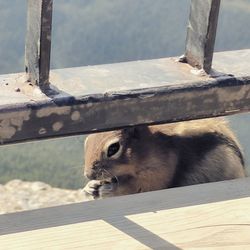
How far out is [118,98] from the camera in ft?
4.42

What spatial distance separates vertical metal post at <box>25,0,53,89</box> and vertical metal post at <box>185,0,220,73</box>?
1.05ft

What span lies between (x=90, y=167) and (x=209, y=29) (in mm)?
1474

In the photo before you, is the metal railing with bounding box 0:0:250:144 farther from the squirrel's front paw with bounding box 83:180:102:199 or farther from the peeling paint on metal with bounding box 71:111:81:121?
the squirrel's front paw with bounding box 83:180:102:199

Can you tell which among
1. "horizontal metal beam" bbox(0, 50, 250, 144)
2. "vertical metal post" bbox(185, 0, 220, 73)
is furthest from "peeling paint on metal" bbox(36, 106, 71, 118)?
"vertical metal post" bbox(185, 0, 220, 73)

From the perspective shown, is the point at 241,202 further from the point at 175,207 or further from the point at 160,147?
the point at 160,147

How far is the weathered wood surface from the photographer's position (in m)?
1.32

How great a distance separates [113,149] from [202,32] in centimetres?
137

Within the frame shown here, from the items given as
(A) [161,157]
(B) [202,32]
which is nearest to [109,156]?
(A) [161,157]

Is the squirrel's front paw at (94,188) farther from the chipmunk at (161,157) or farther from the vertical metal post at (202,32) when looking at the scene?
the vertical metal post at (202,32)

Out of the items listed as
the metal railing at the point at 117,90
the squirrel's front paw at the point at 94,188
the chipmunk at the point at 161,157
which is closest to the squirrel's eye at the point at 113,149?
the chipmunk at the point at 161,157

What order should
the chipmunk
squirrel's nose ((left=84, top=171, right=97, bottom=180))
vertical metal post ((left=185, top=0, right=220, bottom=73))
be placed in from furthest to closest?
squirrel's nose ((left=84, top=171, right=97, bottom=180)) → the chipmunk → vertical metal post ((left=185, top=0, right=220, bottom=73))

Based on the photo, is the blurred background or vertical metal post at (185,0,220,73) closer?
vertical metal post at (185,0,220,73)

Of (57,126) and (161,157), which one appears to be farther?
(161,157)

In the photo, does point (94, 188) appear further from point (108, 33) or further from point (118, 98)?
point (118, 98)
